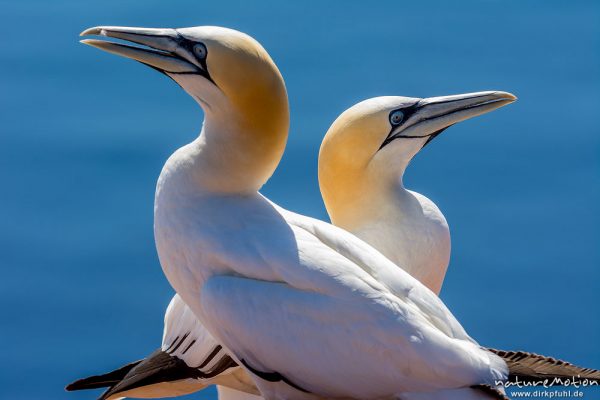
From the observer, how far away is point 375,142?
5.46 m

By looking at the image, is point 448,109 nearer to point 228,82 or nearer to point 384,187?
point 384,187

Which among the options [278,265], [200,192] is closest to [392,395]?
[278,265]

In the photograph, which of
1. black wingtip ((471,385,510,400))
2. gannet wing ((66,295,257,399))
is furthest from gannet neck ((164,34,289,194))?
black wingtip ((471,385,510,400))

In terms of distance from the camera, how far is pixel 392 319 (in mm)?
4230

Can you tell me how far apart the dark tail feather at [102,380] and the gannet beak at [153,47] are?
1423 mm

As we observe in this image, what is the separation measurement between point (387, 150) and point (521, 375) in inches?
60.1

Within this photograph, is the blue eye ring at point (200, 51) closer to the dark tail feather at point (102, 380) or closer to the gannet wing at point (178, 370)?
the gannet wing at point (178, 370)

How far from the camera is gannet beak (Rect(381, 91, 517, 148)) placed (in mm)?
5609

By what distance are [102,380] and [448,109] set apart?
1953 mm

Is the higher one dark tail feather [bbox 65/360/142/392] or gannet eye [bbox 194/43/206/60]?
gannet eye [bbox 194/43/206/60]

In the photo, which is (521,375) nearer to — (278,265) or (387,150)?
(278,265)

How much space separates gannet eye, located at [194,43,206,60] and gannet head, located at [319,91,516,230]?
1.26 m

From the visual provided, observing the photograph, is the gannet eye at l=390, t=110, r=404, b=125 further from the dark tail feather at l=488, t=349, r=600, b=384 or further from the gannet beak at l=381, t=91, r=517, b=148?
the dark tail feather at l=488, t=349, r=600, b=384

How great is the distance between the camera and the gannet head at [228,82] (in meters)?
4.22
